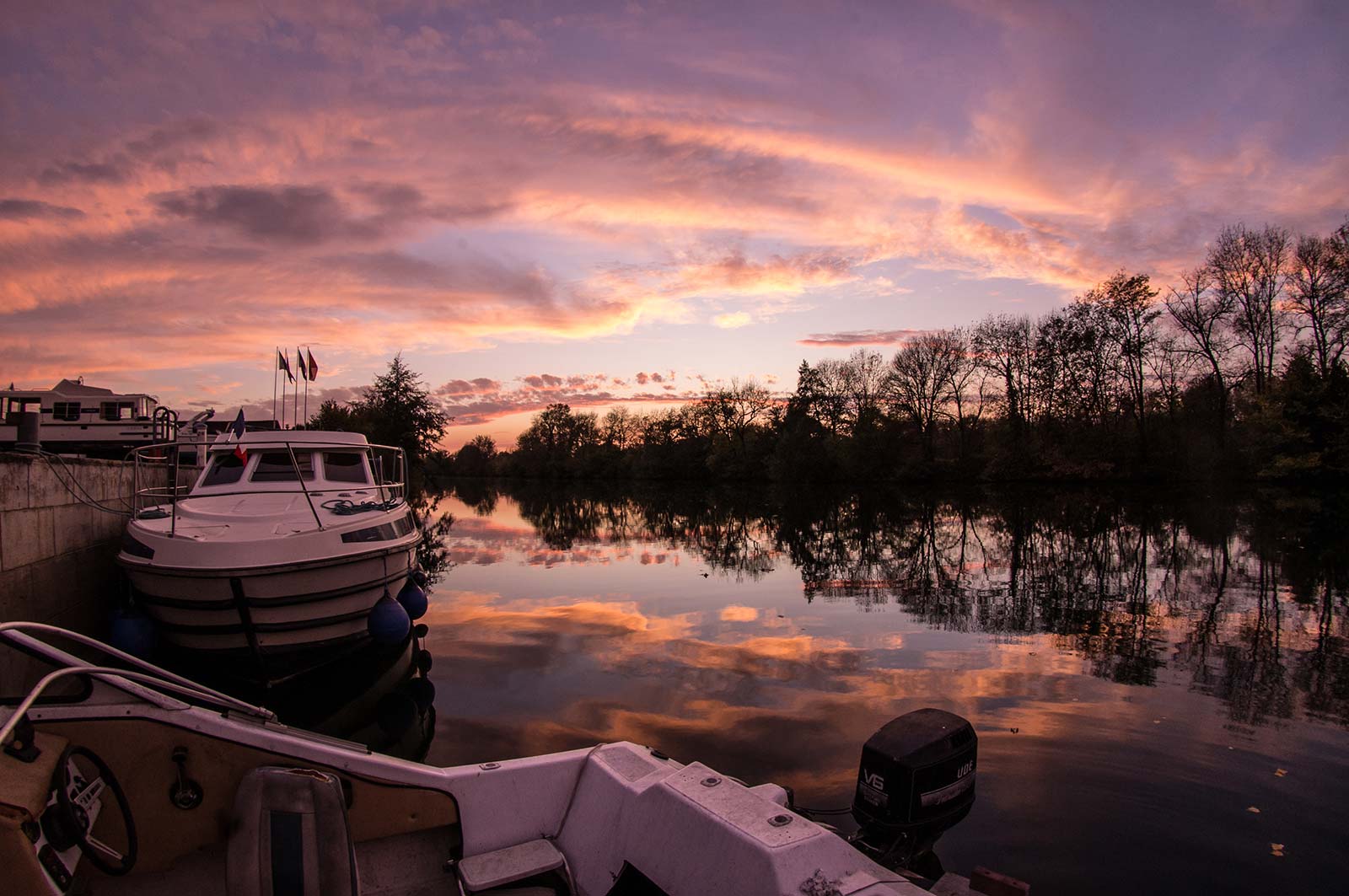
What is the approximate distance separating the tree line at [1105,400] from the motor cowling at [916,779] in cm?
4723

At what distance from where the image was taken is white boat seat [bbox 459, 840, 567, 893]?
318 centimetres

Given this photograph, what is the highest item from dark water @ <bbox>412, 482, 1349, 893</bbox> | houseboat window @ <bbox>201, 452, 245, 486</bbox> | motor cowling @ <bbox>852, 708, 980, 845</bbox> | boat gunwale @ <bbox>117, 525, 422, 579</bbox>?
houseboat window @ <bbox>201, 452, 245, 486</bbox>

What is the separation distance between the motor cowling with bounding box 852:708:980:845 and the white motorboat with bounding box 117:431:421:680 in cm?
611

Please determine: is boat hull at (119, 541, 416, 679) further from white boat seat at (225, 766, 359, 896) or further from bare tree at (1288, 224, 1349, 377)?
bare tree at (1288, 224, 1349, 377)

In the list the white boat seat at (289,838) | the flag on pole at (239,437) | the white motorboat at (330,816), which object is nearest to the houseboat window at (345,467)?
the flag on pole at (239,437)

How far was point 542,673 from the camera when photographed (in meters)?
8.75

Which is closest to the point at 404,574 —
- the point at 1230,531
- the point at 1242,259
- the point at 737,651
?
the point at 737,651

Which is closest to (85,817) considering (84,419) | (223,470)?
(223,470)

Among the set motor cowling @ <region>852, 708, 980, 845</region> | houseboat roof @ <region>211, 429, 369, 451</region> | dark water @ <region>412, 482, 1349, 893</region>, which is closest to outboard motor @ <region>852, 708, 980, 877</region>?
motor cowling @ <region>852, 708, 980, 845</region>

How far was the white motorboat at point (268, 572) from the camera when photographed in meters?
7.38

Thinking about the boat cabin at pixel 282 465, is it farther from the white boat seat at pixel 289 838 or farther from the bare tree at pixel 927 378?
the bare tree at pixel 927 378

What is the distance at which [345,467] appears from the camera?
37.3 feet

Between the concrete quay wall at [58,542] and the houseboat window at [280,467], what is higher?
the houseboat window at [280,467]

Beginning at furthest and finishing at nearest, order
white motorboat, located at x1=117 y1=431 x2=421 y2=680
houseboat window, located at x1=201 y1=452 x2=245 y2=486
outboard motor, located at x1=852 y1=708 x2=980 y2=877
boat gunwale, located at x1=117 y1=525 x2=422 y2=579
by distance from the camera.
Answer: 1. houseboat window, located at x1=201 y1=452 x2=245 y2=486
2. white motorboat, located at x1=117 y1=431 x2=421 y2=680
3. boat gunwale, located at x1=117 y1=525 x2=422 y2=579
4. outboard motor, located at x1=852 y1=708 x2=980 y2=877
